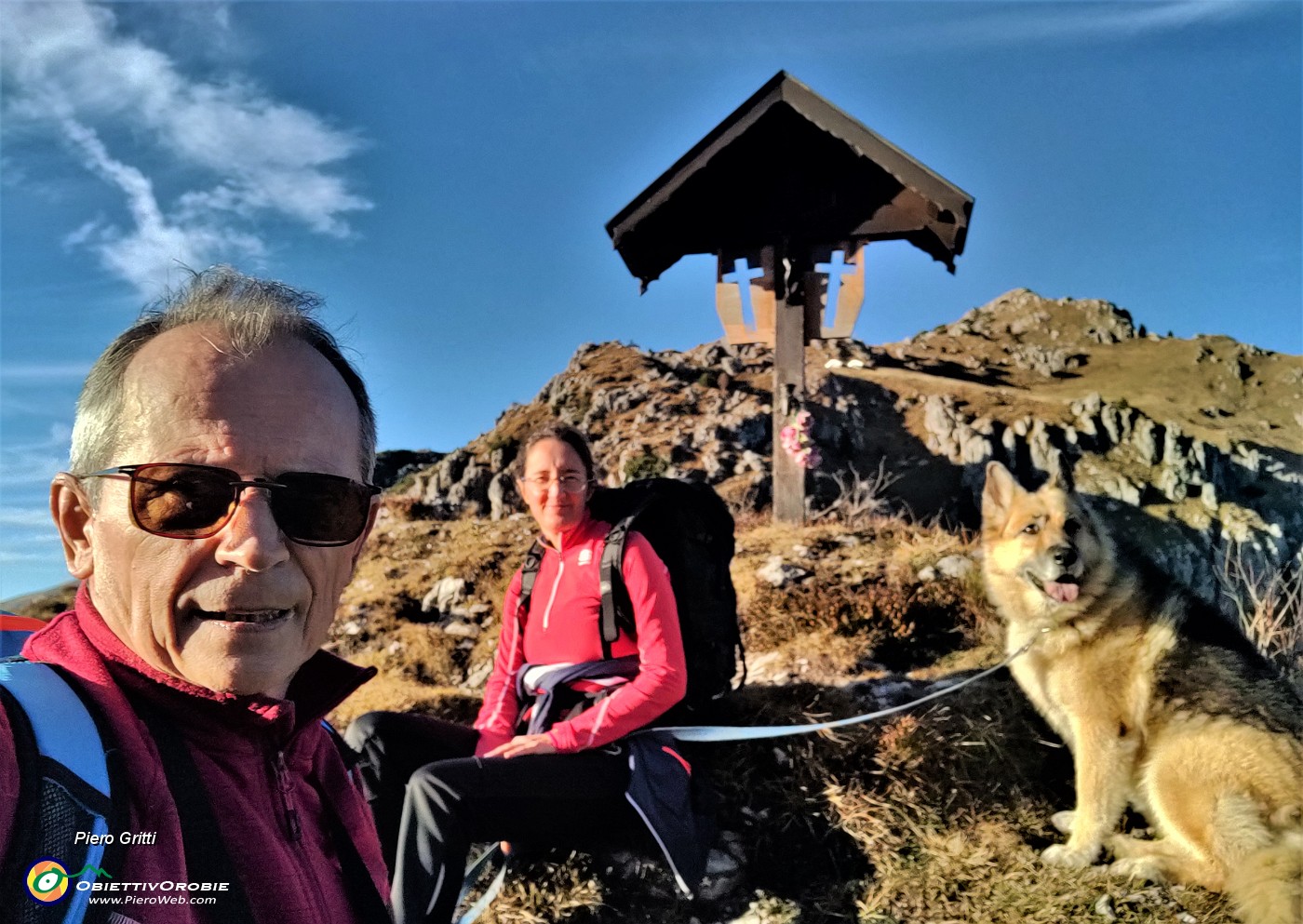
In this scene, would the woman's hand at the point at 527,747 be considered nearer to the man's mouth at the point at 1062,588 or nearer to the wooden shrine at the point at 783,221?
the man's mouth at the point at 1062,588

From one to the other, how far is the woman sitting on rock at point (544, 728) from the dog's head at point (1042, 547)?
225 centimetres

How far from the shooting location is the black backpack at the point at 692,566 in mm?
4129

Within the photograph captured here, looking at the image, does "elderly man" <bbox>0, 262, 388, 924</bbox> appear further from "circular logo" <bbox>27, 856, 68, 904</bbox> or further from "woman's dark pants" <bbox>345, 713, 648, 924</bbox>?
"woman's dark pants" <bbox>345, 713, 648, 924</bbox>

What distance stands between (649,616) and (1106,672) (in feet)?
8.17

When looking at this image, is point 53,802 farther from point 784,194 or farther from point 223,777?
point 784,194

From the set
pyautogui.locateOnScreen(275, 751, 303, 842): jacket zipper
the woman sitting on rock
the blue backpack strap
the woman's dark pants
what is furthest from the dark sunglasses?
the woman sitting on rock

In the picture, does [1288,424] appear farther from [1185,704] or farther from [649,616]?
[649,616]

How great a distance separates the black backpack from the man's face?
2.80 meters

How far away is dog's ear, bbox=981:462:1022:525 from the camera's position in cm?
456

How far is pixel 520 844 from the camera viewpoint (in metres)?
3.82

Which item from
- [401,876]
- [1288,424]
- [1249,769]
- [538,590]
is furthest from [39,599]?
[1288,424]

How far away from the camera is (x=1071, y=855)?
3.81 m

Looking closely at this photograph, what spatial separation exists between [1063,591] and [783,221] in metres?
4.87

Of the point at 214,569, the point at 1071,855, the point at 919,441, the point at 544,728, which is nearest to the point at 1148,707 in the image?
the point at 1071,855
